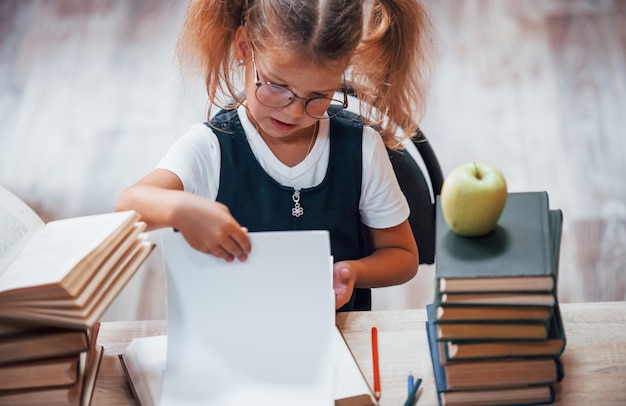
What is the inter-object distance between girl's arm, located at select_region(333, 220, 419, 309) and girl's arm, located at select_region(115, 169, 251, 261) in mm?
220

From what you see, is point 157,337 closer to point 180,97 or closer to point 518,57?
point 180,97

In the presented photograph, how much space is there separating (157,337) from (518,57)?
2223 mm

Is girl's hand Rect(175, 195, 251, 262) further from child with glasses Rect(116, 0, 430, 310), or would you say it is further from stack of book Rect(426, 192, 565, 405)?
stack of book Rect(426, 192, 565, 405)

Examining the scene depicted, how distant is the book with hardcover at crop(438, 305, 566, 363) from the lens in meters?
0.97

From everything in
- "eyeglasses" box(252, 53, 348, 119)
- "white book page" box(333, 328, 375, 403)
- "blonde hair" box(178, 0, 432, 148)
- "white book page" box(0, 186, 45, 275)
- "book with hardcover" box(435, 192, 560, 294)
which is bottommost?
"white book page" box(333, 328, 375, 403)

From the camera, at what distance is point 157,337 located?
111cm

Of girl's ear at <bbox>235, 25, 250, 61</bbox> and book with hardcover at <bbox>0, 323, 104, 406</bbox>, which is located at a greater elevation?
girl's ear at <bbox>235, 25, 250, 61</bbox>

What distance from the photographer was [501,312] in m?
0.95

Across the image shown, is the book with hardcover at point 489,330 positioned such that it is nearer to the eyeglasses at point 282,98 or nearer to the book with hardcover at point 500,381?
the book with hardcover at point 500,381

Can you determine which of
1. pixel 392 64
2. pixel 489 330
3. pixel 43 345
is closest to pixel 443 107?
pixel 392 64

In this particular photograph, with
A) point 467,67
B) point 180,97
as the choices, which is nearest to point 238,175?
point 180,97

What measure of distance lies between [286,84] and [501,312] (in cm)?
45

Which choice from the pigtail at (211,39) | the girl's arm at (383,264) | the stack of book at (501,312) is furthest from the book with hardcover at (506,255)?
the pigtail at (211,39)

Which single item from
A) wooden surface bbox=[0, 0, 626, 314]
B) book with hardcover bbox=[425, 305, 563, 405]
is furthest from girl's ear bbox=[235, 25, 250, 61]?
wooden surface bbox=[0, 0, 626, 314]
